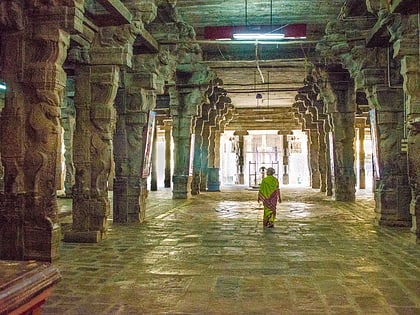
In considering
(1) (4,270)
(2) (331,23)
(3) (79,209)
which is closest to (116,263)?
(3) (79,209)

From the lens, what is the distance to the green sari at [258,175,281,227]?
10188 mm

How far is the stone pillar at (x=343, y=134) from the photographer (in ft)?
53.0

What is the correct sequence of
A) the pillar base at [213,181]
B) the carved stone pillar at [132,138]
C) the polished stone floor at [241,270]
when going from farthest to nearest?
the pillar base at [213,181], the carved stone pillar at [132,138], the polished stone floor at [241,270]

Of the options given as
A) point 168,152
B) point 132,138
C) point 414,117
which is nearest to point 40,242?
point 132,138

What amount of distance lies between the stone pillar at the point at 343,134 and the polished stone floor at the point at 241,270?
20.1ft

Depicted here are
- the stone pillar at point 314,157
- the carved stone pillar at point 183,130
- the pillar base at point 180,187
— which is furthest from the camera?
the stone pillar at point 314,157

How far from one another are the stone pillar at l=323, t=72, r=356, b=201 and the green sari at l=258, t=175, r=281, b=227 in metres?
6.71

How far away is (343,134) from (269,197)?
7.04m

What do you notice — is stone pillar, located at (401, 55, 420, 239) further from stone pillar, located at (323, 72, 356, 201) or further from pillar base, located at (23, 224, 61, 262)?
stone pillar, located at (323, 72, 356, 201)

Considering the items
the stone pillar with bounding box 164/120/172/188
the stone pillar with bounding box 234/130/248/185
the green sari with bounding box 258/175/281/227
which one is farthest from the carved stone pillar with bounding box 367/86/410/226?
the stone pillar with bounding box 234/130/248/185

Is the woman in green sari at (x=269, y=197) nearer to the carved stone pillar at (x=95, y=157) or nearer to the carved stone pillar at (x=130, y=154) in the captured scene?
the carved stone pillar at (x=130, y=154)

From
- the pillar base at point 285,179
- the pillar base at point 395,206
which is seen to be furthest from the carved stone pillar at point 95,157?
the pillar base at point 285,179

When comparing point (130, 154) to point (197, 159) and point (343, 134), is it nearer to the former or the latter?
point (343, 134)

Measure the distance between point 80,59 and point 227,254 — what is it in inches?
176
